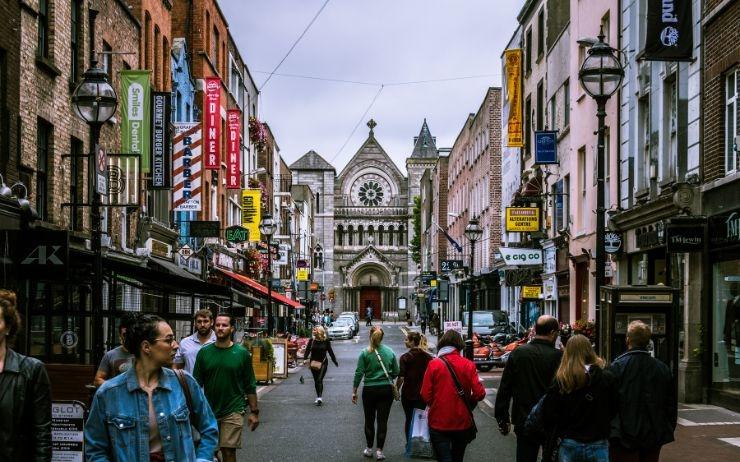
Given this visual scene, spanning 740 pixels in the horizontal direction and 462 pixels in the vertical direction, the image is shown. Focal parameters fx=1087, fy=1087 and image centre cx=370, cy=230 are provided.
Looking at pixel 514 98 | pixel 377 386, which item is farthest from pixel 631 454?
pixel 514 98

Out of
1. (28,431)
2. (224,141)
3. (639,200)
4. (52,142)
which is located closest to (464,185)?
(224,141)

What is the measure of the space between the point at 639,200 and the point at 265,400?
888cm

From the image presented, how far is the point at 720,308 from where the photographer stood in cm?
1828

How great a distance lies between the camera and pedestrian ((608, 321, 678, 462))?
8.84 metres

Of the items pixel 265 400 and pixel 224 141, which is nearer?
pixel 265 400

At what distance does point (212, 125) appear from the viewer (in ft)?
117

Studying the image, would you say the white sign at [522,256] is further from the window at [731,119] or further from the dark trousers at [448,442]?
the dark trousers at [448,442]

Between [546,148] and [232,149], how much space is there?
13.7m

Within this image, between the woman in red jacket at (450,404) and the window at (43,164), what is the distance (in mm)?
11456

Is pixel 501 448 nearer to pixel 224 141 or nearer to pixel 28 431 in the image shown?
pixel 28 431

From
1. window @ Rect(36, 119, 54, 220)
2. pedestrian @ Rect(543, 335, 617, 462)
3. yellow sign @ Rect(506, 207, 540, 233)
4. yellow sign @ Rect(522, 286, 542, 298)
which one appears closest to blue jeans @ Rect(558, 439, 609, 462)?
pedestrian @ Rect(543, 335, 617, 462)

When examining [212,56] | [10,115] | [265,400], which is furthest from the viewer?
[212,56]

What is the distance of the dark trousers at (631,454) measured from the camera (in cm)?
890

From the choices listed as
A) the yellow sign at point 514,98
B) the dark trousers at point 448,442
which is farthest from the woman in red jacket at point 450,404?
the yellow sign at point 514,98
